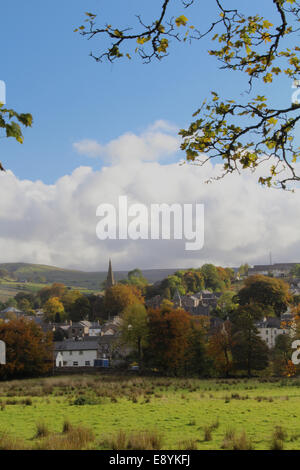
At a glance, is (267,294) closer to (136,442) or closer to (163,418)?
(163,418)

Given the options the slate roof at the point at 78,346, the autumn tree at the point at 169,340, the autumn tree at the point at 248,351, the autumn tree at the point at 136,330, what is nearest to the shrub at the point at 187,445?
the autumn tree at the point at 169,340

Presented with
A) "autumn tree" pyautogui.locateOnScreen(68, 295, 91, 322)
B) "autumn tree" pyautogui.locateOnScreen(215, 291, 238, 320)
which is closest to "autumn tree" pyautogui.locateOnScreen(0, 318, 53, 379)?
"autumn tree" pyautogui.locateOnScreen(215, 291, 238, 320)

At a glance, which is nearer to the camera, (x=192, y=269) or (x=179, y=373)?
(x=179, y=373)

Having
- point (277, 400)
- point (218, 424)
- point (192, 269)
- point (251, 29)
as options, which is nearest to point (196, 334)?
point (277, 400)

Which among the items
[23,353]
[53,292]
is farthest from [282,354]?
[53,292]

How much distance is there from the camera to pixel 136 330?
64812 millimetres

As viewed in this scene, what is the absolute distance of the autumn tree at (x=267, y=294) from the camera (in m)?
101

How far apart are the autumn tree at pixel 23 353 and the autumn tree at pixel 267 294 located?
51394 mm

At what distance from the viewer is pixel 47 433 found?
56.3 feet

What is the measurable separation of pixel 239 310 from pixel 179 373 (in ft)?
91.8

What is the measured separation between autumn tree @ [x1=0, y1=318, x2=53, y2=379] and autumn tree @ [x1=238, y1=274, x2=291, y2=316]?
51.4 m

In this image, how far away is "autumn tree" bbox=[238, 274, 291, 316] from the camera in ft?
330
